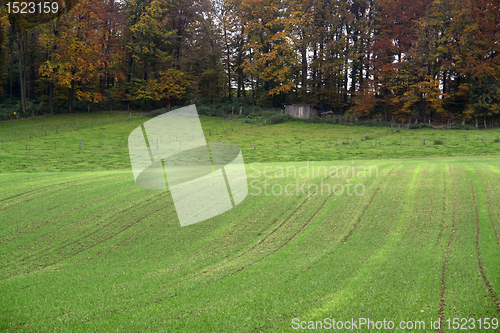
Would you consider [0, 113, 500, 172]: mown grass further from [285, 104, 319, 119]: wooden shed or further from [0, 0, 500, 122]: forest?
[0, 0, 500, 122]: forest

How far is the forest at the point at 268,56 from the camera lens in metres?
48.4

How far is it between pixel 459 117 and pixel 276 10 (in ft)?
97.0

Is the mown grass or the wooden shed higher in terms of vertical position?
the wooden shed

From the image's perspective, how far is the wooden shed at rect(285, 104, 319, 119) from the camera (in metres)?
56.0

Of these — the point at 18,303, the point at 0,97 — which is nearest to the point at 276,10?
the point at 0,97

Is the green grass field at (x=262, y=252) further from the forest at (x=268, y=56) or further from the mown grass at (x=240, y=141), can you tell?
the forest at (x=268, y=56)

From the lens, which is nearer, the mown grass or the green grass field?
the green grass field

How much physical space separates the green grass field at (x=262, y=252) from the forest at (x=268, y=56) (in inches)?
1201

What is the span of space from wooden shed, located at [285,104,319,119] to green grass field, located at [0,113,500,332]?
1283 inches

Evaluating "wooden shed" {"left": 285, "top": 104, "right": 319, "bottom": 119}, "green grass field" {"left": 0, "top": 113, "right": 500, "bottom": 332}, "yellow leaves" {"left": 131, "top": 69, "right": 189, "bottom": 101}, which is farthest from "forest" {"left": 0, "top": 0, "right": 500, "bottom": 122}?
"green grass field" {"left": 0, "top": 113, "right": 500, "bottom": 332}

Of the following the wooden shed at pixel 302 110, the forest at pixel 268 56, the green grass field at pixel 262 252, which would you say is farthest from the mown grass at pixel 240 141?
the green grass field at pixel 262 252

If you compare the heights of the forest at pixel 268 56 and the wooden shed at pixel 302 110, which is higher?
the forest at pixel 268 56

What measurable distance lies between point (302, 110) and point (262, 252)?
45840 mm

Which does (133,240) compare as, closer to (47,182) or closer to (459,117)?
(47,182)
